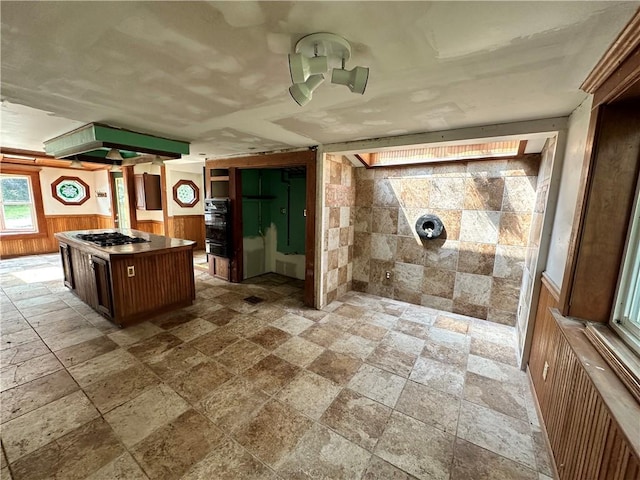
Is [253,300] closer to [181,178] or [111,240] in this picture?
[111,240]

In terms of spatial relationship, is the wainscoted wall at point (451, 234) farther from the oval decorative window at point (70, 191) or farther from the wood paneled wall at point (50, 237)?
the oval decorative window at point (70, 191)

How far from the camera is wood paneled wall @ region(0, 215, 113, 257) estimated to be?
20.2 feet

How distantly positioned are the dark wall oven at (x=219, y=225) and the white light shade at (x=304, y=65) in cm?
374

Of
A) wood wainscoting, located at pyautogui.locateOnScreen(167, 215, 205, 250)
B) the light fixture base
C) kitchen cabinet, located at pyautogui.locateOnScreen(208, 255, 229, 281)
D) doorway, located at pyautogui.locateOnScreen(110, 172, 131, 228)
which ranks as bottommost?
kitchen cabinet, located at pyautogui.locateOnScreen(208, 255, 229, 281)

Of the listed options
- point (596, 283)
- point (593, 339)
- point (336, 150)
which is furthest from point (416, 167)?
point (593, 339)

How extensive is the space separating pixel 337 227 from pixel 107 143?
2986 mm

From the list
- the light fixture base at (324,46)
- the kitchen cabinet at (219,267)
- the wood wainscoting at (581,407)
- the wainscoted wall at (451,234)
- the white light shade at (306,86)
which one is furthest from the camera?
the kitchen cabinet at (219,267)

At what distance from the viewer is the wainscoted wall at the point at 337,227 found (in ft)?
12.3

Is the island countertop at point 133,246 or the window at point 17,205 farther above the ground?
the window at point 17,205

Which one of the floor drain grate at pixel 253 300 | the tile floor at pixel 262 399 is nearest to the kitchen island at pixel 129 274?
the tile floor at pixel 262 399

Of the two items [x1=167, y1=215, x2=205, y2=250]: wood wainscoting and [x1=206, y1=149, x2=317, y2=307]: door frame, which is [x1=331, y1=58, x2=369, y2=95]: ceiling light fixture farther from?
[x1=167, y1=215, x2=205, y2=250]: wood wainscoting

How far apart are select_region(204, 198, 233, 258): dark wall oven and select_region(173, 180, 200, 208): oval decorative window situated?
237 centimetres

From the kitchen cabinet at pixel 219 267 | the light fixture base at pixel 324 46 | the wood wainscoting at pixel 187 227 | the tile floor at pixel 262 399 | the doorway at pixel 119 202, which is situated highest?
the light fixture base at pixel 324 46

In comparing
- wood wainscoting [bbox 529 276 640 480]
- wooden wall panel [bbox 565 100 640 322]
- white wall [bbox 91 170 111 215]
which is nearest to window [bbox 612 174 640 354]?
wooden wall panel [bbox 565 100 640 322]
